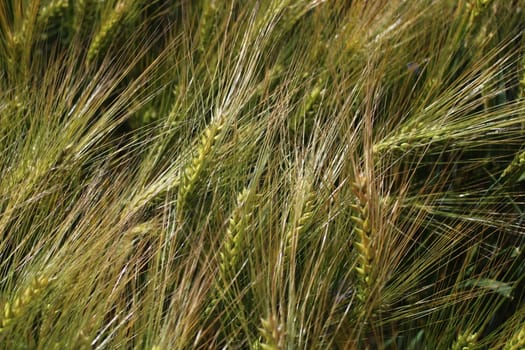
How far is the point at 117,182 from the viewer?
4.25 ft

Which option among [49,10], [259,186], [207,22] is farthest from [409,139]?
[49,10]

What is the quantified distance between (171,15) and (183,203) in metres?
0.63

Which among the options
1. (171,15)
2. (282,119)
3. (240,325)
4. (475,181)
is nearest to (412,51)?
(475,181)

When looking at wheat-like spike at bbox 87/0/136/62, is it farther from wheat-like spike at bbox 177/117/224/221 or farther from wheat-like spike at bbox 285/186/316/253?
wheat-like spike at bbox 285/186/316/253

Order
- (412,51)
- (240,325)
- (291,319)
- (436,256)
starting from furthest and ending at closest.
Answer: (412,51) → (436,256) → (240,325) → (291,319)

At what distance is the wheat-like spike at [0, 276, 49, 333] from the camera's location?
3.43 ft

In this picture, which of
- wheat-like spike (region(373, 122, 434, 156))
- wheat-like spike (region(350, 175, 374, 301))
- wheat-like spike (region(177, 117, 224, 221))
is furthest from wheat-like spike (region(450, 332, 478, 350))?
wheat-like spike (region(177, 117, 224, 221))

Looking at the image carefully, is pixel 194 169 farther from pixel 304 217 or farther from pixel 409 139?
pixel 409 139

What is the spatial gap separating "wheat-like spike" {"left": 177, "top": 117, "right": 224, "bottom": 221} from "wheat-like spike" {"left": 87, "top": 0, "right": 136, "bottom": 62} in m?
0.37

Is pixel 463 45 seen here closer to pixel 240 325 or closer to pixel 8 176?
pixel 240 325

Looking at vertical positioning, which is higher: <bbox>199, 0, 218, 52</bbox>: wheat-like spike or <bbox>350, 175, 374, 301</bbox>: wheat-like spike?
<bbox>199, 0, 218, 52</bbox>: wheat-like spike

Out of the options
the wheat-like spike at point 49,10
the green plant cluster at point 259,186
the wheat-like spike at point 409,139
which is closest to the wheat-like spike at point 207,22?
the green plant cluster at point 259,186

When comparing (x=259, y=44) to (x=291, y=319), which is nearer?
(x=291, y=319)

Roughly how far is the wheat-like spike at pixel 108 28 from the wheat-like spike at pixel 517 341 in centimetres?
85
